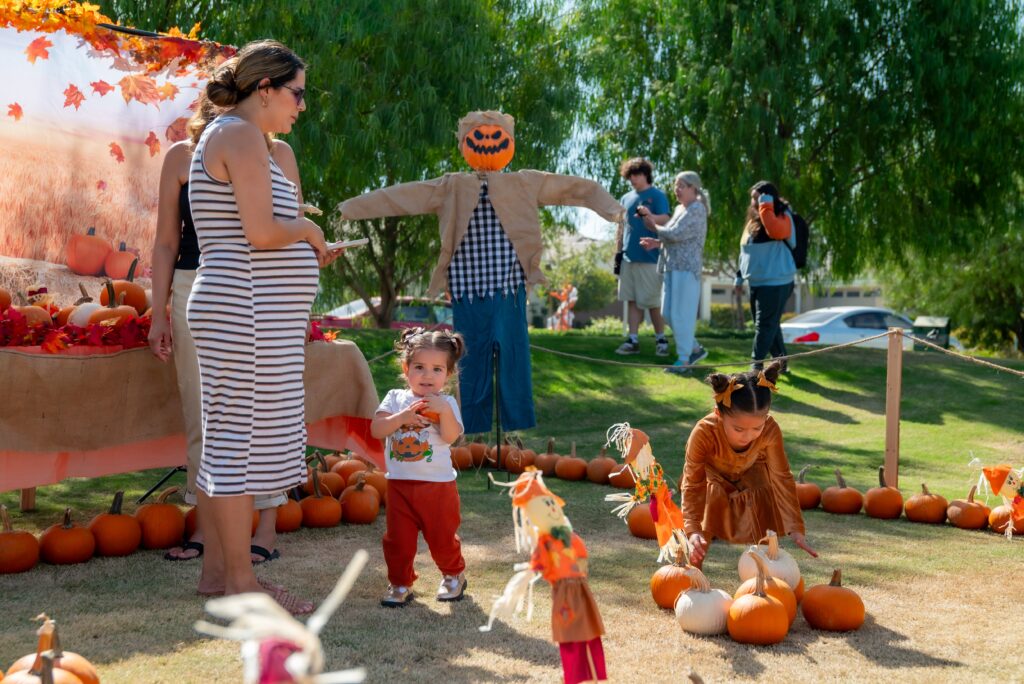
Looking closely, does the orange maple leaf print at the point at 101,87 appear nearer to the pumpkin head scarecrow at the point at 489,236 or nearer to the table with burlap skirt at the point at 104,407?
the pumpkin head scarecrow at the point at 489,236

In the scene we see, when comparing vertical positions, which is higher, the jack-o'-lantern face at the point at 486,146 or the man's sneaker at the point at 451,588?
the jack-o'-lantern face at the point at 486,146

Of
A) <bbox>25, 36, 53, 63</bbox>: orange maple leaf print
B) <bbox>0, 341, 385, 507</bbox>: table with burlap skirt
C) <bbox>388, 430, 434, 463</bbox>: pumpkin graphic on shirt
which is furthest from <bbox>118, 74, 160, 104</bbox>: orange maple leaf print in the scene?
<bbox>388, 430, 434, 463</bbox>: pumpkin graphic on shirt

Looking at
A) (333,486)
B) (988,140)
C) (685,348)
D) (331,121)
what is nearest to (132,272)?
(333,486)

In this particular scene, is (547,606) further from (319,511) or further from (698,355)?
(698,355)

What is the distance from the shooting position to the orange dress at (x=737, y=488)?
4.56 m

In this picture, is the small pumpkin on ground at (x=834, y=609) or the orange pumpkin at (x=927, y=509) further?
the orange pumpkin at (x=927, y=509)

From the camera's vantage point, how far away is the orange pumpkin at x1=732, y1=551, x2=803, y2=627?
3.79 meters

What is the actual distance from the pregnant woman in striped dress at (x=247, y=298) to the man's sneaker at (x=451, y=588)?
22.6 inches

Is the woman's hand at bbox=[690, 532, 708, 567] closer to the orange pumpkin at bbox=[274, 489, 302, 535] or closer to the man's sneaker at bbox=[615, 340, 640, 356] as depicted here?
the orange pumpkin at bbox=[274, 489, 302, 535]

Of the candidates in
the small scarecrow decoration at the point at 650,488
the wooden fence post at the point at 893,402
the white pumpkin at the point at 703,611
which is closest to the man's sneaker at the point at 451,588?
the small scarecrow decoration at the point at 650,488

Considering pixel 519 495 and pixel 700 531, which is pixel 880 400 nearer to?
pixel 700 531

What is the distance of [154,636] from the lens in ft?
12.1

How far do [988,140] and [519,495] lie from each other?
614 inches

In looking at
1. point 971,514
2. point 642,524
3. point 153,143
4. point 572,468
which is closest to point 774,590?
point 642,524
